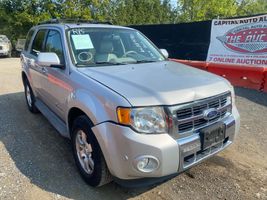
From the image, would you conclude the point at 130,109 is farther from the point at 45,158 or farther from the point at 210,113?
the point at 45,158

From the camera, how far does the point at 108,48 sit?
419 cm

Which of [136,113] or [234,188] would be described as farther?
[234,188]

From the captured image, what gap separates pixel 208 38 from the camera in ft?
34.9

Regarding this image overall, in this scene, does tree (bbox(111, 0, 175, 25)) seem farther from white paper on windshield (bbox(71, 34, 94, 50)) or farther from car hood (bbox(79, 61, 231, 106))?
car hood (bbox(79, 61, 231, 106))

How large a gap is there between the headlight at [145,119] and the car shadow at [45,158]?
3.19 feet

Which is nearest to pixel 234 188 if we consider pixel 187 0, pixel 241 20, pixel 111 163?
pixel 111 163

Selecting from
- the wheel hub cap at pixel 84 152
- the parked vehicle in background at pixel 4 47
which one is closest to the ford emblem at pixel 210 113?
the wheel hub cap at pixel 84 152

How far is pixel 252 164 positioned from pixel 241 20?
6280mm

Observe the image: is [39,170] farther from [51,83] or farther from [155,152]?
[155,152]

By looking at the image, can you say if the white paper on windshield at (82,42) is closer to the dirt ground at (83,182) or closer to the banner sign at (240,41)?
the dirt ground at (83,182)

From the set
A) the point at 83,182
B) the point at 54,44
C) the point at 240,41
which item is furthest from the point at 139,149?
the point at 240,41

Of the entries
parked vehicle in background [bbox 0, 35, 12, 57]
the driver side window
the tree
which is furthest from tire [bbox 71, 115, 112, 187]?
the tree

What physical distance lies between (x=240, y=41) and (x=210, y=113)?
6700 millimetres

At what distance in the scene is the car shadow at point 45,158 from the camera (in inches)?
133
